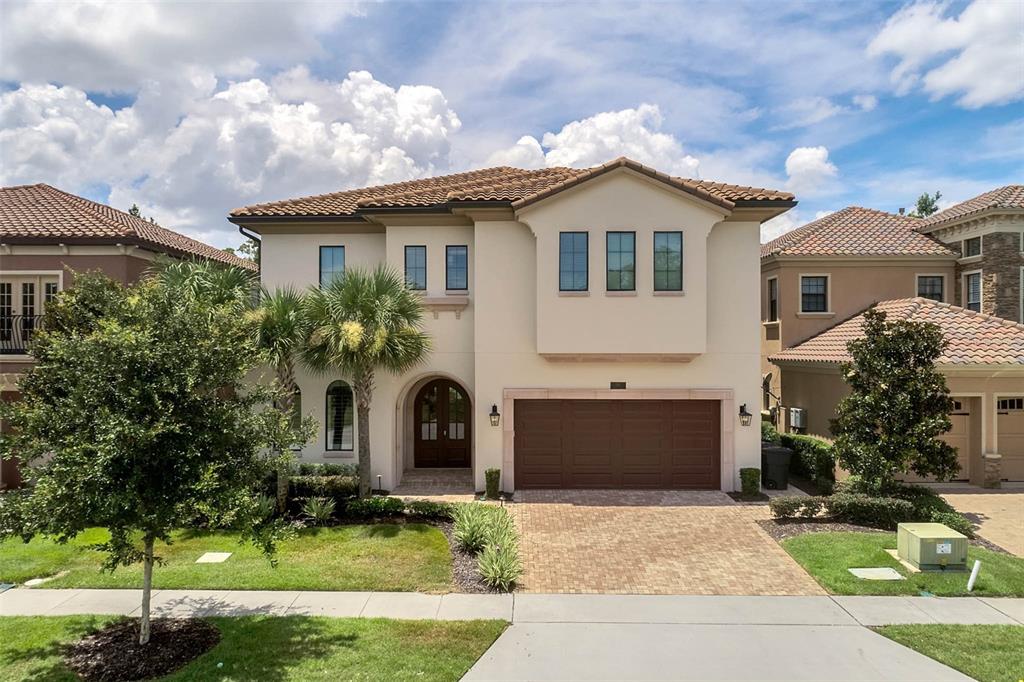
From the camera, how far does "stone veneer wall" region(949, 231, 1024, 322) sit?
19.0 metres

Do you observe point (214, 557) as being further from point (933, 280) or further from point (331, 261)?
point (933, 280)

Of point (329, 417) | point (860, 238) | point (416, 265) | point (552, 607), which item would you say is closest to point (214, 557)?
point (329, 417)

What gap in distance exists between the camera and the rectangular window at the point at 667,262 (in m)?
14.2

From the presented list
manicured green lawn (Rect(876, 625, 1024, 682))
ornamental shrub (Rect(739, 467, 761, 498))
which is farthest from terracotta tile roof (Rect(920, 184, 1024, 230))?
manicured green lawn (Rect(876, 625, 1024, 682))

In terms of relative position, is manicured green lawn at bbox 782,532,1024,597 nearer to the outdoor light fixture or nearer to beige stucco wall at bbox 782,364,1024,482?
the outdoor light fixture

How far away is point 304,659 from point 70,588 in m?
5.09

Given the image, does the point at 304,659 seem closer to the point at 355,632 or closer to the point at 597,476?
the point at 355,632

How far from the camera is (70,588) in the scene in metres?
9.11

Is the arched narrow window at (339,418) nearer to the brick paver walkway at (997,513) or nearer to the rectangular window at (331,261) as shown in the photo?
the rectangular window at (331,261)

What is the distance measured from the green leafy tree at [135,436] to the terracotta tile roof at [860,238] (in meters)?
18.8

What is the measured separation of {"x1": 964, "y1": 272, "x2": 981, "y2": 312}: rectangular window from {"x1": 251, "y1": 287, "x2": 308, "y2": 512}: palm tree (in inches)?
860

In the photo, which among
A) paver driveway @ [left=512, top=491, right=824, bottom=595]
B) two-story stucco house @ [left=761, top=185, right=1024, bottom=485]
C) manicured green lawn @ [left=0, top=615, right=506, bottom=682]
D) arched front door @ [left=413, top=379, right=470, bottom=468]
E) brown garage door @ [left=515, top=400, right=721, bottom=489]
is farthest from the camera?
arched front door @ [left=413, top=379, right=470, bottom=468]

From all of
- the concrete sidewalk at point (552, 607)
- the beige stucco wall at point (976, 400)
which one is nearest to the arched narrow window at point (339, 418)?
the concrete sidewalk at point (552, 607)

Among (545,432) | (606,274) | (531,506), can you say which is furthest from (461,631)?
(606,274)
